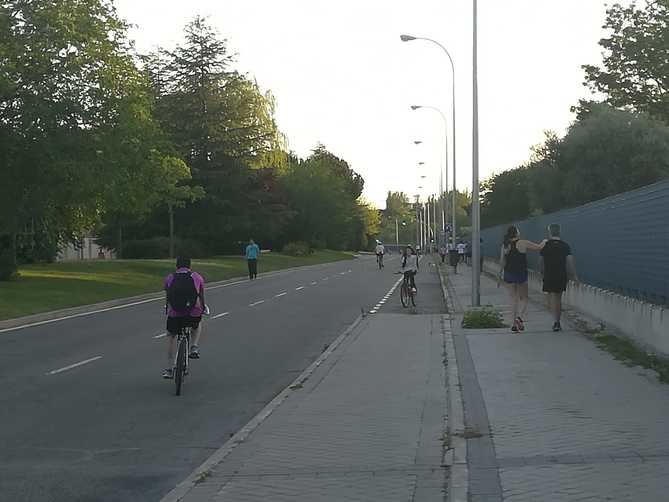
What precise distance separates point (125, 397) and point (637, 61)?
4722cm

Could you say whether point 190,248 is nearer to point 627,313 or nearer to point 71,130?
point 71,130

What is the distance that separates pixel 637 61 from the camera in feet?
178

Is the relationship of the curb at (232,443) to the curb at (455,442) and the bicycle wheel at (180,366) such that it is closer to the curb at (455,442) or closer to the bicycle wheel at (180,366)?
the bicycle wheel at (180,366)

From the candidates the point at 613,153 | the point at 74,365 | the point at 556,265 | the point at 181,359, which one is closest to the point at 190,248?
the point at 613,153

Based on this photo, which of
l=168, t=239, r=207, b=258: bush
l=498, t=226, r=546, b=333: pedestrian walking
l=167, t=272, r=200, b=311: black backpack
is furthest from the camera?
l=168, t=239, r=207, b=258: bush

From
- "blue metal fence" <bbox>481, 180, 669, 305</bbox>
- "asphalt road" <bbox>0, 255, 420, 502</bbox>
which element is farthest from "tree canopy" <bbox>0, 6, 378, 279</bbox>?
"blue metal fence" <bbox>481, 180, 669, 305</bbox>

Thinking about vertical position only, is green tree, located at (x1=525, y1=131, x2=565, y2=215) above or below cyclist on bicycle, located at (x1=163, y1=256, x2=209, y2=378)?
above

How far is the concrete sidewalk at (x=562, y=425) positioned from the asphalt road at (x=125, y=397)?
7.89ft

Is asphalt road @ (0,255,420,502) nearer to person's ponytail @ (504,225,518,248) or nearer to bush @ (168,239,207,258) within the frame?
person's ponytail @ (504,225,518,248)

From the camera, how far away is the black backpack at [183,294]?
1261 centimetres

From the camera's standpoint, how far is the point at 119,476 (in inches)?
319

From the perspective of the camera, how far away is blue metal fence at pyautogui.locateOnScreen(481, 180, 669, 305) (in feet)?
47.0

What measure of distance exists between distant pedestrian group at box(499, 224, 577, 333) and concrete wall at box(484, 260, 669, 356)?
34.8 inches

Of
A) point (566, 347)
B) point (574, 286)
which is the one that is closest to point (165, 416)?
point (566, 347)
